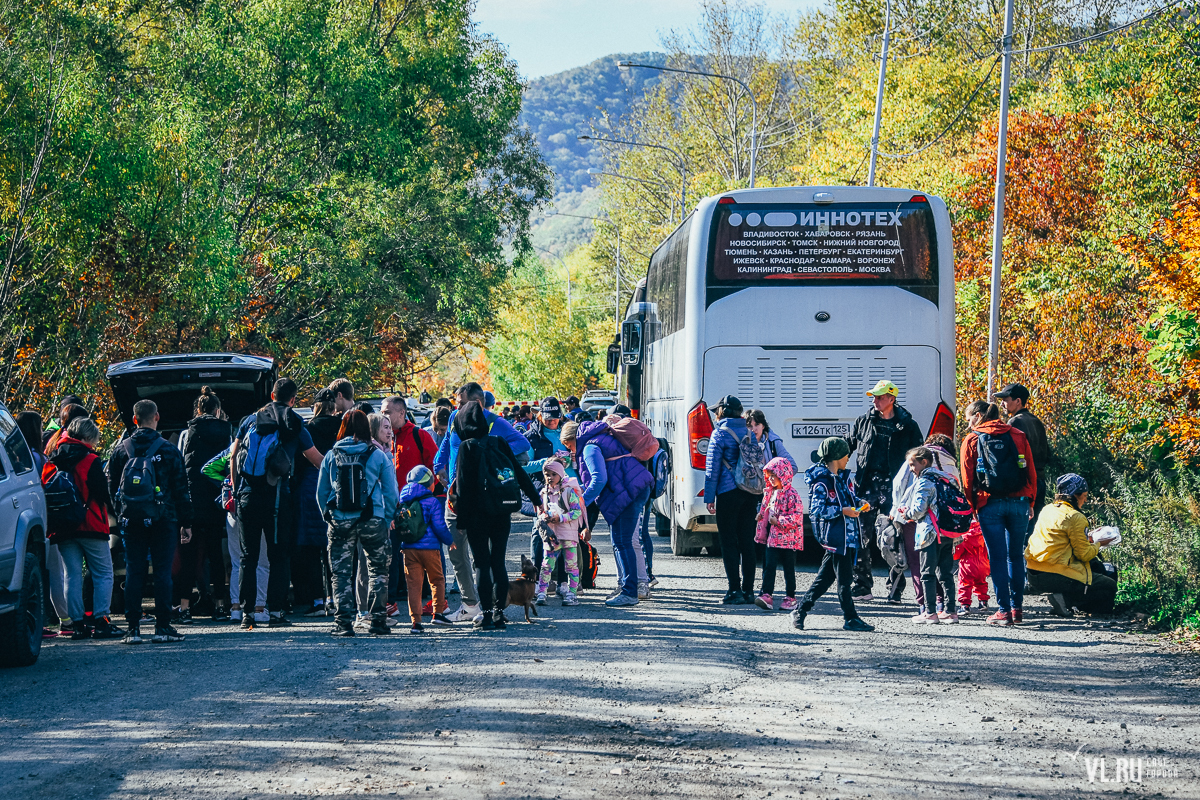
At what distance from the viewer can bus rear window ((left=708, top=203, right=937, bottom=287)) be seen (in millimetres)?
14086

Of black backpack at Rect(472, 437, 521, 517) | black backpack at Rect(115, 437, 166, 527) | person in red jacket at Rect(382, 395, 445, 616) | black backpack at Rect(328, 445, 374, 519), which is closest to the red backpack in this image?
person in red jacket at Rect(382, 395, 445, 616)

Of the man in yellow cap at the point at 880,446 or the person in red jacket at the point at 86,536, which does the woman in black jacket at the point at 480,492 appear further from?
the man in yellow cap at the point at 880,446

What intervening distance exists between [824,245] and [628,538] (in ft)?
14.5

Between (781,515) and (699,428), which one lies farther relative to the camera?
(699,428)

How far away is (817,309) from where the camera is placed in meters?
14.1

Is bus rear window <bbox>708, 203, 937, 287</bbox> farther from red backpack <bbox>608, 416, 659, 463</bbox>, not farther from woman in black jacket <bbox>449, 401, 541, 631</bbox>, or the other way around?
woman in black jacket <bbox>449, 401, 541, 631</bbox>

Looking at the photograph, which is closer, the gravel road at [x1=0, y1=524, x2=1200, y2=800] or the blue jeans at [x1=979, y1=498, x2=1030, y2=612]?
the gravel road at [x1=0, y1=524, x2=1200, y2=800]

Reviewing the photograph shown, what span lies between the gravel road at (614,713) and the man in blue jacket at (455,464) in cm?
56

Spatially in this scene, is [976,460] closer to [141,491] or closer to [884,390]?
[884,390]

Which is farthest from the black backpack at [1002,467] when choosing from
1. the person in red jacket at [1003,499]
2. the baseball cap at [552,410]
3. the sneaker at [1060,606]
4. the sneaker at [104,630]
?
the sneaker at [104,630]

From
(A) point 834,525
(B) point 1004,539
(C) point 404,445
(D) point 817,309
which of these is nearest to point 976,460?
(B) point 1004,539

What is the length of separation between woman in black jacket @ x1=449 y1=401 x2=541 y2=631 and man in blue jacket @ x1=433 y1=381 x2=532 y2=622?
0.14m

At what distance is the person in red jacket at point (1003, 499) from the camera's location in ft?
34.6

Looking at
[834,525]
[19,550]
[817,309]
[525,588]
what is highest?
[817,309]
